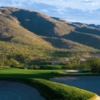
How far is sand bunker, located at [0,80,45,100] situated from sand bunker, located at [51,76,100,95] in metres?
9.29

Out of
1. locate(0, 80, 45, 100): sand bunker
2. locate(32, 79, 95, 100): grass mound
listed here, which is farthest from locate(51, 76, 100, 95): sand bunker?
locate(0, 80, 45, 100): sand bunker

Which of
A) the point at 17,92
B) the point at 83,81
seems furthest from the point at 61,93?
the point at 83,81

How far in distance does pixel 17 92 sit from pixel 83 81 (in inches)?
624

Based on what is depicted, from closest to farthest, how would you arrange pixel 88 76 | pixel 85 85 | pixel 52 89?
1. pixel 52 89
2. pixel 85 85
3. pixel 88 76

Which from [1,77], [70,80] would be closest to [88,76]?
[70,80]

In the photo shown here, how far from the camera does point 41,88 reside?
4406cm

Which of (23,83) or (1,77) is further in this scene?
(1,77)

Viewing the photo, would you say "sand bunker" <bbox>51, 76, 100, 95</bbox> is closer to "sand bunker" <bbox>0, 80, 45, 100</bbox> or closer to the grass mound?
the grass mound

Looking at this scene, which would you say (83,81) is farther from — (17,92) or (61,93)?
(61,93)

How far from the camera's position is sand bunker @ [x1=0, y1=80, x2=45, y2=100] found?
4081 cm

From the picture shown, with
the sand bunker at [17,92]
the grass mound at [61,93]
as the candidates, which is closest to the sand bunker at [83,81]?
the grass mound at [61,93]

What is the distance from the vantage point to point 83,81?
56688 millimetres

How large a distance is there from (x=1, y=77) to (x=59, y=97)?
18.6m

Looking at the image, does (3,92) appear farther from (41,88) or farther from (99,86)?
(99,86)
